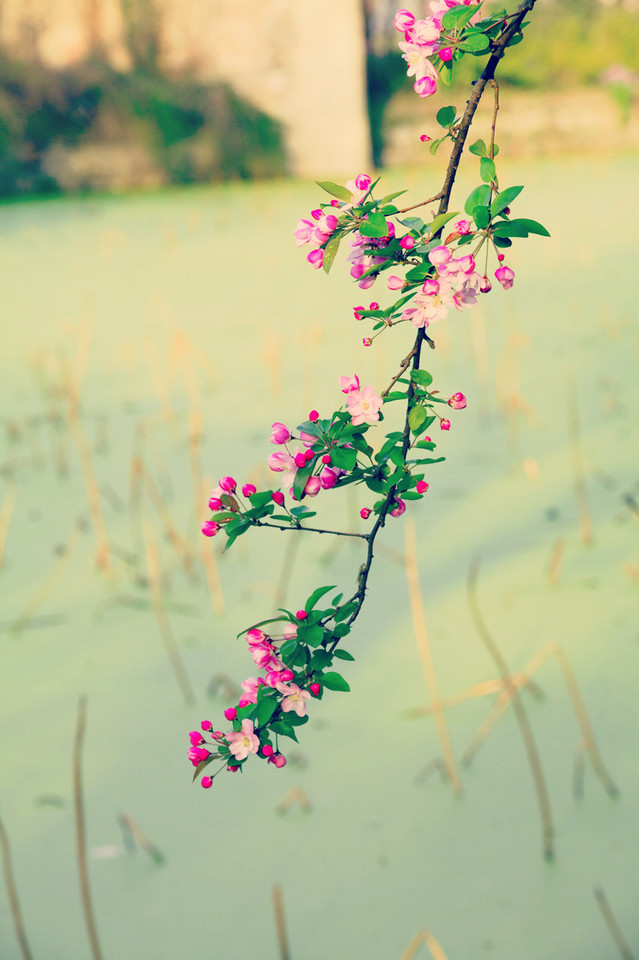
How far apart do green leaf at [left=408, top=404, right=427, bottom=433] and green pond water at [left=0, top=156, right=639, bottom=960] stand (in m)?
0.55

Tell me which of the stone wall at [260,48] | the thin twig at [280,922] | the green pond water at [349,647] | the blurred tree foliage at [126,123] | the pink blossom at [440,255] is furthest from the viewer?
the stone wall at [260,48]

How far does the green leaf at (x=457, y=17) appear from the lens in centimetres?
39

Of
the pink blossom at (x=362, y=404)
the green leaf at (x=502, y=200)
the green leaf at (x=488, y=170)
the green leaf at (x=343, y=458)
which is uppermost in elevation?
the green leaf at (x=488, y=170)

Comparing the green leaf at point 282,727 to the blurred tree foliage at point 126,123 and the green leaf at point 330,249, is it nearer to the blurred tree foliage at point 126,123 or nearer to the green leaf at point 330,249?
the green leaf at point 330,249

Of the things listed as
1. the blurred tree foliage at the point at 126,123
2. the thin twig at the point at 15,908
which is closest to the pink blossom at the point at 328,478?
the thin twig at the point at 15,908

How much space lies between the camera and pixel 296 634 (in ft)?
1.42

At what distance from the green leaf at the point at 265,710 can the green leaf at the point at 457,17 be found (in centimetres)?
32

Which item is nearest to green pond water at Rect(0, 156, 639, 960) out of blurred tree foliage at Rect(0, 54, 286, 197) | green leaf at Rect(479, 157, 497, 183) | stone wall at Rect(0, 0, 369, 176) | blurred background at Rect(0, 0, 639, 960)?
blurred background at Rect(0, 0, 639, 960)

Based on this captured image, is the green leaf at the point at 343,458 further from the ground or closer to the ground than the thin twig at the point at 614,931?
further from the ground

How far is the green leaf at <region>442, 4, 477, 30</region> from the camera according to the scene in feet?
1.29

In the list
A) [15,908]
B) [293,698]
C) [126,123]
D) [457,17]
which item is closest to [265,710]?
[293,698]

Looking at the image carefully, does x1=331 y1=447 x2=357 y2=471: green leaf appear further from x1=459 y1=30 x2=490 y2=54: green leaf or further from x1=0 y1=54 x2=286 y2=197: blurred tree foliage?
x1=0 y1=54 x2=286 y2=197: blurred tree foliage

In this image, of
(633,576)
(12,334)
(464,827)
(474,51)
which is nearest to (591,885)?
(464,827)

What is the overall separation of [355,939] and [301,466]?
0.55m
